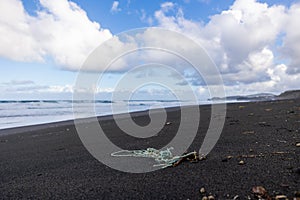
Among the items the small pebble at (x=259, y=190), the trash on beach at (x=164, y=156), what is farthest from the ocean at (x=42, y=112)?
the small pebble at (x=259, y=190)

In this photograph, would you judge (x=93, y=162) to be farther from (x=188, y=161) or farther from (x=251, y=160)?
(x=251, y=160)

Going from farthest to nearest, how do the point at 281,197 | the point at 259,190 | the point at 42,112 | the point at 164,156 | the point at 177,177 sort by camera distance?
1. the point at 42,112
2. the point at 164,156
3. the point at 177,177
4. the point at 259,190
5. the point at 281,197

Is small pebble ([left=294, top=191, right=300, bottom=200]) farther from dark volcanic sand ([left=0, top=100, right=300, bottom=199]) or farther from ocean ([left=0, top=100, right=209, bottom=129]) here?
ocean ([left=0, top=100, right=209, bottom=129])

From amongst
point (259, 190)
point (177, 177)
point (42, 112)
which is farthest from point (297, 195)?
point (42, 112)

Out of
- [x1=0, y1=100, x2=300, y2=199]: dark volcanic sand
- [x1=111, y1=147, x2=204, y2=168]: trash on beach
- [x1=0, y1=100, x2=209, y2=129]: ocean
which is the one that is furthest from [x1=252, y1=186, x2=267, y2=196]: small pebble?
[x1=0, y1=100, x2=209, y2=129]: ocean

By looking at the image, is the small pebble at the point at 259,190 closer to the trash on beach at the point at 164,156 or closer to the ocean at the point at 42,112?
the trash on beach at the point at 164,156

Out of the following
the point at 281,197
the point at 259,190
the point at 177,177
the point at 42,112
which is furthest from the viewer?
the point at 42,112

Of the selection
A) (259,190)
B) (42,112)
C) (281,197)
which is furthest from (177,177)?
(42,112)

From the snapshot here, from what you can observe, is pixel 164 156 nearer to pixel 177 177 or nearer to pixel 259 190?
pixel 177 177

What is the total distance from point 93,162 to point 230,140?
6.85 ft

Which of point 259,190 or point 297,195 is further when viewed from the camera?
point 259,190

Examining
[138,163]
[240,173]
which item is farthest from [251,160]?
[138,163]

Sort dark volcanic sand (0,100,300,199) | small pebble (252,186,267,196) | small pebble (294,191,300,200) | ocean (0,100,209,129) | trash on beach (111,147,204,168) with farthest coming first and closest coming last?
1. ocean (0,100,209,129)
2. trash on beach (111,147,204,168)
3. dark volcanic sand (0,100,300,199)
4. small pebble (252,186,267,196)
5. small pebble (294,191,300,200)

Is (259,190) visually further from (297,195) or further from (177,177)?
(177,177)
